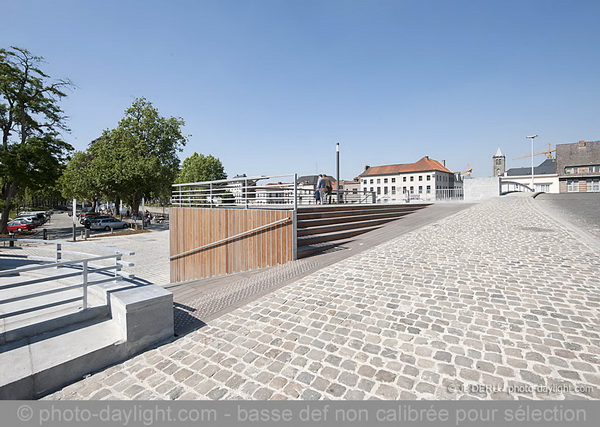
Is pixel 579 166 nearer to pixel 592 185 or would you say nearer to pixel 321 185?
pixel 592 185

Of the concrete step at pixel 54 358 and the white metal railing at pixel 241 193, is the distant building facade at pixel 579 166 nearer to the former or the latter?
the white metal railing at pixel 241 193

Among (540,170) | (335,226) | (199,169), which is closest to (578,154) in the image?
(540,170)

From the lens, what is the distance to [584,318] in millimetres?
3604

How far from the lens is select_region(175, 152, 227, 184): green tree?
168ft

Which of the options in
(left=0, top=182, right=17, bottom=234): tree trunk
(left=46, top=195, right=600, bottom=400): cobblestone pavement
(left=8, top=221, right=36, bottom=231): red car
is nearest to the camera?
(left=46, top=195, right=600, bottom=400): cobblestone pavement

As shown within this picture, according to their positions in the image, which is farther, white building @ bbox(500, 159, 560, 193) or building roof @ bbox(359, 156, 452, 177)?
building roof @ bbox(359, 156, 452, 177)

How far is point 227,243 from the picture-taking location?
29.5 ft

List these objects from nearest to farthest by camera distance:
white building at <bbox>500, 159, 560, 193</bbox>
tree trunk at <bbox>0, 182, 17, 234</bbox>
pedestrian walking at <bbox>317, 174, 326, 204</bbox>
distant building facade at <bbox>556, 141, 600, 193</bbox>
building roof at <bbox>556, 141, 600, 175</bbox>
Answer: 1. pedestrian walking at <bbox>317, 174, 326, 204</bbox>
2. tree trunk at <bbox>0, 182, 17, 234</bbox>
3. white building at <bbox>500, 159, 560, 193</bbox>
4. distant building facade at <bbox>556, 141, 600, 193</bbox>
5. building roof at <bbox>556, 141, 600, 175</bbox>

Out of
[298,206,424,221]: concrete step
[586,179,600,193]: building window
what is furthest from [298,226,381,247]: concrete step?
[586,179,600,193]: building window

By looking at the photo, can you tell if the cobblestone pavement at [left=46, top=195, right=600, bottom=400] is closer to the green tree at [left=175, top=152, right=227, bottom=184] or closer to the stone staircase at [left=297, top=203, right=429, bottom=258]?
the stone staircase at [left=297, top=203, right=429, bottom=258]

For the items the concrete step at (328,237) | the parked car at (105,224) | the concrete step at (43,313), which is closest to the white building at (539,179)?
the concrete step at (328,237)

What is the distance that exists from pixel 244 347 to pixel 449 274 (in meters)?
4.34

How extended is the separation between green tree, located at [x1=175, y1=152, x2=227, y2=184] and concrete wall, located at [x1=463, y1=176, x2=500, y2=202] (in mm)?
41353
